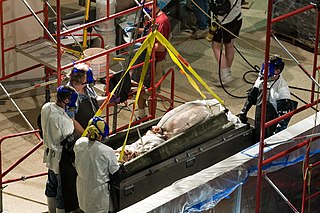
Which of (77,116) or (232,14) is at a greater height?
(232,14)

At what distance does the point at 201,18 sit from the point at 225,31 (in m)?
2.01

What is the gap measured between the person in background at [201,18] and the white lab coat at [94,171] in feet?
20.0

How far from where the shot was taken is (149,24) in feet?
35.7

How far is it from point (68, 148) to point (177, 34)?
227 inches

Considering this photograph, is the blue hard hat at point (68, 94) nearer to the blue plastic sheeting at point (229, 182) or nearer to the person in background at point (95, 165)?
the person in background at point (95, 165)

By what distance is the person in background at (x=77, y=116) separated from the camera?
355 inches

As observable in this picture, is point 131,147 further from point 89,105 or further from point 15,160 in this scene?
point 15,160

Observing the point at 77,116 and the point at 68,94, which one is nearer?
the point at 68,94

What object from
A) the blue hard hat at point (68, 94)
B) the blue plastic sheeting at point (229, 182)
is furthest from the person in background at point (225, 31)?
the blue hard hat at point (68, 94)

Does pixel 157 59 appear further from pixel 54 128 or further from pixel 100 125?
pixel 100 125

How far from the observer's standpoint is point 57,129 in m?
8.89

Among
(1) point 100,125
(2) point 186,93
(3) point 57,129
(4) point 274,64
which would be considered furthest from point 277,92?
(2) point 186,93

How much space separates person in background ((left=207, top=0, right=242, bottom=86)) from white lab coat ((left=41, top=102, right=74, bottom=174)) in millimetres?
3903

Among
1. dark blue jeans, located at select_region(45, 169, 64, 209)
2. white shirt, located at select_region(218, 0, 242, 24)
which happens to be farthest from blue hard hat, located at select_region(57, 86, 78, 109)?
white shirt, located at select_region(218, 0, 242, 24)
